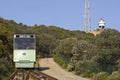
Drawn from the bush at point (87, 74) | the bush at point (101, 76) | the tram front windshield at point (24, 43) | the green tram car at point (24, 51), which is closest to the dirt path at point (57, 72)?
the bush at point (87, 74)

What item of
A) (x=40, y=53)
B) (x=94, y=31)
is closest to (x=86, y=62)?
(x=40, y=53)

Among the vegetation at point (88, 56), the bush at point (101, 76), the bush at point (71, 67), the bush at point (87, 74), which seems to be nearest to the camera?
the bush at point (101, 76)

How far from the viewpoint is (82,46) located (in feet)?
176

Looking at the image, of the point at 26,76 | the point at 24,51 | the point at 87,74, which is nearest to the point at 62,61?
the point at 87,74

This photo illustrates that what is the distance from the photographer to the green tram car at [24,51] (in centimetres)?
3972

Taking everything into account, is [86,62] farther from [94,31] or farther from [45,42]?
[94,31]

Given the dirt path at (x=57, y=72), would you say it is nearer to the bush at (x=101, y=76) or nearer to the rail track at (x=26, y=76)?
the bush at (x=101, y=76)

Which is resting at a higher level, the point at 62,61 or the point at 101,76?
the point at 62,61

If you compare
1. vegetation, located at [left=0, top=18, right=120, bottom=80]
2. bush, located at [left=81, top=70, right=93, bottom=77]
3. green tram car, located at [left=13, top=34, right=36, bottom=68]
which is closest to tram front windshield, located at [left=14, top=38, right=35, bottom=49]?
green tram car, located at [left=13, top=34, right=36, bottom=68]

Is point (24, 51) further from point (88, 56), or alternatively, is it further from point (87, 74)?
point (88, 56)

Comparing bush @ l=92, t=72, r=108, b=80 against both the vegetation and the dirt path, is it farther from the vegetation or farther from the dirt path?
the dirt path

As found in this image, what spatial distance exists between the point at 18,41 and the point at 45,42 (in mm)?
37054

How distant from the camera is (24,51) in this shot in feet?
131

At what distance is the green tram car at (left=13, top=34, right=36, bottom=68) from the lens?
1564 inches
